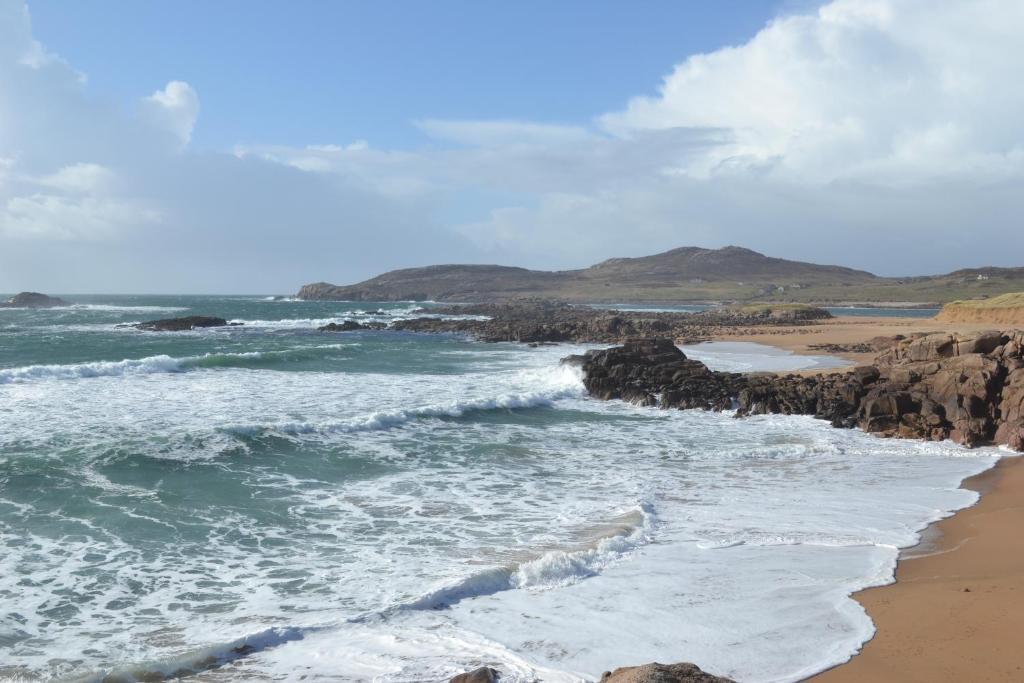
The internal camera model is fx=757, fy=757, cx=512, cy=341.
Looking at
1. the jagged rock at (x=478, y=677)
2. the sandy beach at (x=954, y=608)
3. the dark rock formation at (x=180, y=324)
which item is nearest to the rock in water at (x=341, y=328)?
the dark rock formation at (x=180, y=324)

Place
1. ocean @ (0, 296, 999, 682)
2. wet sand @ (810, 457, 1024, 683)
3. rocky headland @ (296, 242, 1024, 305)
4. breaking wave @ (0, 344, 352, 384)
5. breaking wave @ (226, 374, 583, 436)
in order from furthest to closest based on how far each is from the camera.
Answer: rocky headland @ (296, 242, 1024, 305) → breaking wave @ (0, 344, 352, 384) → breaking wave @ (226, 374, 583, 436) → ocean @ (0, 296, 999, 682) → wet sand @ (810, 457, 1024, 683)

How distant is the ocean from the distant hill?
10436 centimetres

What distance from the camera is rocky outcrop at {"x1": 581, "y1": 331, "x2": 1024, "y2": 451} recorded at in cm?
1545

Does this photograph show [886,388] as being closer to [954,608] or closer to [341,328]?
[954,608]

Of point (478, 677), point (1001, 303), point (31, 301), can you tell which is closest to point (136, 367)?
point (478, 677)

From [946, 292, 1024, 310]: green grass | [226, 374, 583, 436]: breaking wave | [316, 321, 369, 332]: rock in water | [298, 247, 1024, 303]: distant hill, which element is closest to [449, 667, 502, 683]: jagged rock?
[226, 374, 583, 436]: breaking wave

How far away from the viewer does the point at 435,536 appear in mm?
9086

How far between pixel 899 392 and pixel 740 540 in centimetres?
1017

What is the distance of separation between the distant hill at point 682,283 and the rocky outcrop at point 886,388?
96465 mm

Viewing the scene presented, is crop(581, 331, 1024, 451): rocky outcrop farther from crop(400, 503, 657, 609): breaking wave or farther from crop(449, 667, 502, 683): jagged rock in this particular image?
crop(449, 667, 502, 683): jagged rock

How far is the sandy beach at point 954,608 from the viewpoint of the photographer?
18.6ft

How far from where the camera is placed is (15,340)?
3966cm

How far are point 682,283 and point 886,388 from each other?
5373 inches

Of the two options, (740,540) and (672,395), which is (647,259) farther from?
(740,540)
